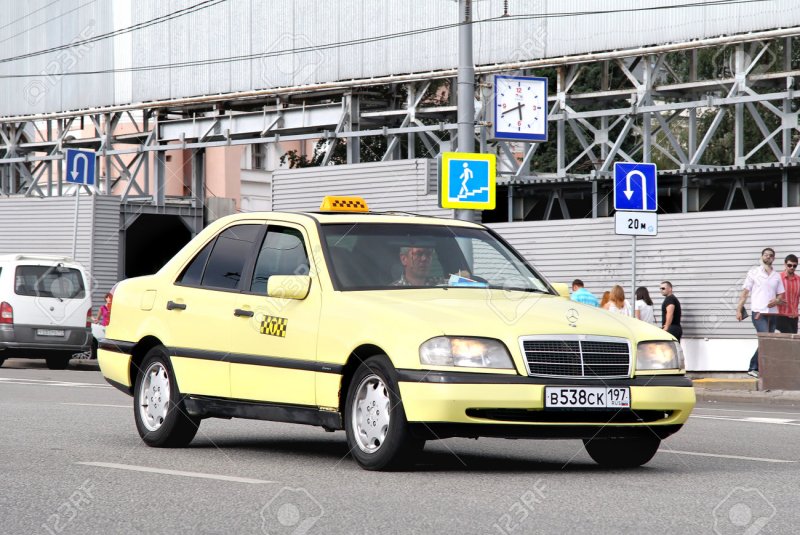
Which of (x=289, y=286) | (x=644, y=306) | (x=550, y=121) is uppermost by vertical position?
(x=550, y=121)

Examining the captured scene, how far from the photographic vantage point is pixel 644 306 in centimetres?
2436

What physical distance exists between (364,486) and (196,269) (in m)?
3.34

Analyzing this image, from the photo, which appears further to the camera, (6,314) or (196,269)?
(6,314)

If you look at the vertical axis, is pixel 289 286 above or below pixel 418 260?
below

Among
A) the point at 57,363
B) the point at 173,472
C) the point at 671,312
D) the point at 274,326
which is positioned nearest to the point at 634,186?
the point at 671,312

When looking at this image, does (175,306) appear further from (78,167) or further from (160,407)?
(78,167)

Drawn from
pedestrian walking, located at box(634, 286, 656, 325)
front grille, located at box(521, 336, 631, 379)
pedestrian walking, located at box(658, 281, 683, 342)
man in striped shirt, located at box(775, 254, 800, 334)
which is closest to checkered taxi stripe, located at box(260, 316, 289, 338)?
front grille, located at box(521, 336, 631, 379)

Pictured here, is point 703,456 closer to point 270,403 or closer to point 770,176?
point 270,403

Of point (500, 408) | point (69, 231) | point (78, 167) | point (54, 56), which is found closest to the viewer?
point (500, 408)

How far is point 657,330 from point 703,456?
1384 mm

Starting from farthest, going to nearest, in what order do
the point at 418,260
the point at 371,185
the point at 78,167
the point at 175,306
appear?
1. the point at 371,185
2. the point at 78,167
3. the point at 175,306
4. the point at 418,260

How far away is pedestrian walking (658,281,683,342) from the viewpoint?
24.1m

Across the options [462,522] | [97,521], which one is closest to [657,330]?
[462,522]

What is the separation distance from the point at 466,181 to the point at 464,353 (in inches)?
515
